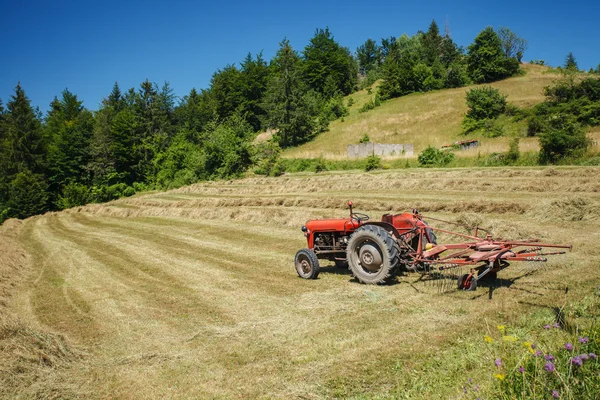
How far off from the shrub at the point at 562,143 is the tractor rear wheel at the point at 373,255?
18.3 meters

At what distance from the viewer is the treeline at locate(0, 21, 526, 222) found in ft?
143

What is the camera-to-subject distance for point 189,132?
65.4 m

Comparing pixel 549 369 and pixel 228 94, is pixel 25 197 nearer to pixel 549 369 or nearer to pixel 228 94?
pixel 228 94

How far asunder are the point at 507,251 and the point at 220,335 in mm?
4256

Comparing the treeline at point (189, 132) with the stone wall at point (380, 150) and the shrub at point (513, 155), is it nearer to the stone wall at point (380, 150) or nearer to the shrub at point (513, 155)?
the stone wall at point (380, 150)

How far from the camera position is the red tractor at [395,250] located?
625 cm

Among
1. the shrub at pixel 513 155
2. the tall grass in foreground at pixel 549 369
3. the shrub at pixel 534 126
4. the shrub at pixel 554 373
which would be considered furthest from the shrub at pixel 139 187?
the shrub at pixel 554 373

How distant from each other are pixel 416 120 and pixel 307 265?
4778 cm

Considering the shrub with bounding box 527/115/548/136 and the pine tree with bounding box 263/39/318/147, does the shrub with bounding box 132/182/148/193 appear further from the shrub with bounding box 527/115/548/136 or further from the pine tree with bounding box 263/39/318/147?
the shrub with bounding box 527/115/548/136

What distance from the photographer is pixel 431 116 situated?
5234 centimetres

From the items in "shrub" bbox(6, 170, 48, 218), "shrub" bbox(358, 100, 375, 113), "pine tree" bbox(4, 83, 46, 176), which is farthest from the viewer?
"shrub" bbox(358, 100, 375, 113)

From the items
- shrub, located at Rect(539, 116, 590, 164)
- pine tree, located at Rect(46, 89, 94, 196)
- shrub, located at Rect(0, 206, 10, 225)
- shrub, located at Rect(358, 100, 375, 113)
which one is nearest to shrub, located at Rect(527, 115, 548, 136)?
shrub, located at Rect(539, 116, 590, 164)

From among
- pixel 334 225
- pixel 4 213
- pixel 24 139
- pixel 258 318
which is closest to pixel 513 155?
pixel 334 225

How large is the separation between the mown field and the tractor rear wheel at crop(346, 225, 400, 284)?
26 centimetres
